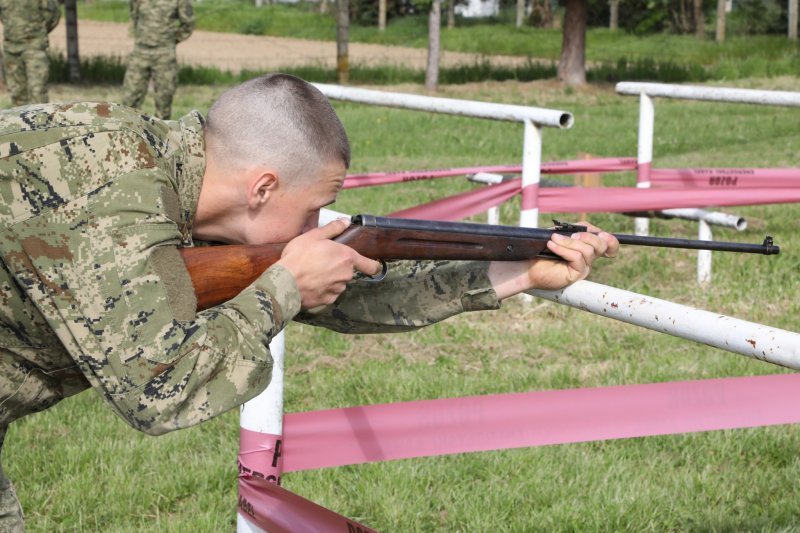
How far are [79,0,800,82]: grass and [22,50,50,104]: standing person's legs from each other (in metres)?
13.0

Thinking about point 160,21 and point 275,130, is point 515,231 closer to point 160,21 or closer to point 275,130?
point 275,130

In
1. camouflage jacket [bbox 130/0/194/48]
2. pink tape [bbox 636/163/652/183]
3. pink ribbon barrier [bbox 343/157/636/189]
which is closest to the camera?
pink ribbon barrier [bbox 343/157/636/189]

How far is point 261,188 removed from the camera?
7.77 feet

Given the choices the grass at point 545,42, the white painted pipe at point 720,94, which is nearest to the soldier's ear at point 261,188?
the white painted pipe at point 720,94

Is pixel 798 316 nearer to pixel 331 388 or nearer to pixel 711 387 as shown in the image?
pixel 331 388

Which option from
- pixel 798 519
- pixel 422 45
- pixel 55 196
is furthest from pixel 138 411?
pixel 422 45

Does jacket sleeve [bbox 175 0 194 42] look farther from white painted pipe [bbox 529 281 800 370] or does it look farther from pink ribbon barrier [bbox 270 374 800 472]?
white painted pipe [bbox 529 281 800 370]

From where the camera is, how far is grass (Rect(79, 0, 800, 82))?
24.3 metres

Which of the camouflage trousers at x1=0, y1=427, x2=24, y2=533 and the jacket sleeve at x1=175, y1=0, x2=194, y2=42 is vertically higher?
the jacket sleeve at x1=175, y1=0, x2=194, y2=42

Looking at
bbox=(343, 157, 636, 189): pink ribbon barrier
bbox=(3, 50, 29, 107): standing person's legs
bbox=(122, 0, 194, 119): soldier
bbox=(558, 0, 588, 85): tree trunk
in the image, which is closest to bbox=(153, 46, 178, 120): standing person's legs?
bbox=(122, 0, 194, 119): soldier

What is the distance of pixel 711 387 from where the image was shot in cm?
257

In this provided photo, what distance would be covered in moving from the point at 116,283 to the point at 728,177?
556cm

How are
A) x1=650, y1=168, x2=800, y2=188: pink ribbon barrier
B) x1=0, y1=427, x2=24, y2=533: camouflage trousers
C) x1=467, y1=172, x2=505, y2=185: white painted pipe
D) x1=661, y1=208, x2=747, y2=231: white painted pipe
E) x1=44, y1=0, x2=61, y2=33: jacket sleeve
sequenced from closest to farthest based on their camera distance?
x1=0, y1=427, x2=24, y2=533: camouflage trousers < x1=650, y1=168, x2=800, y2=188: pink ribbon barrier < x1=661, y1=208, x2=747, y2=231: white painted pipe < x1=467, y1=172, x2=505, y2=185: white painted pipe < x1=44, y1=0, x2=61, y2=33: jacket sleeve

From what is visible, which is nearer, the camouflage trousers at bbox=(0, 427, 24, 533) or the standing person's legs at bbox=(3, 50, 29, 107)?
the camouflage trousers at bbox=(0, 427, 24, 533)
